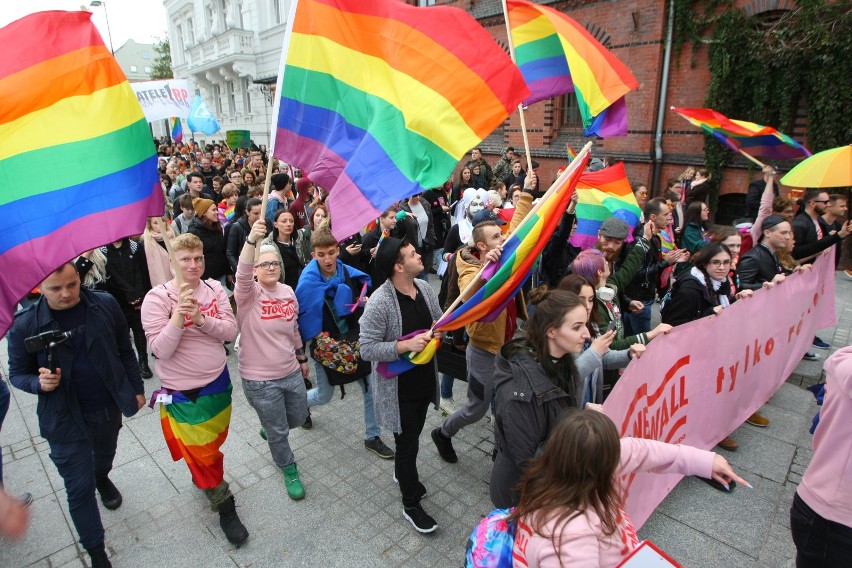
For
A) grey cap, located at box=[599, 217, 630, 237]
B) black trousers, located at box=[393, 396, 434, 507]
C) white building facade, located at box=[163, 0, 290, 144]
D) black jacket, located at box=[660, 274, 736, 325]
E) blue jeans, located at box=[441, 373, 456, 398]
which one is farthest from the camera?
white building facade, located at box=[163, 0, 290, 144]

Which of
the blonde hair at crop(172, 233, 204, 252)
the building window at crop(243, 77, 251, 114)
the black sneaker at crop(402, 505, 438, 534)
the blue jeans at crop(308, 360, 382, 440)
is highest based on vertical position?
the building window at crop(243, 77, 251, 114)

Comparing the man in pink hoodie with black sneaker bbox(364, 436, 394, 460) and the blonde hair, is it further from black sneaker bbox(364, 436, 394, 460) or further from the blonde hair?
black sneaker bbox(364, 436, 394, 460)

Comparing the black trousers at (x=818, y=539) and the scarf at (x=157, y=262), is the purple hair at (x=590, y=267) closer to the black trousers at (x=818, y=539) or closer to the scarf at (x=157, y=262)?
the black trousers at (x=818, y=539)

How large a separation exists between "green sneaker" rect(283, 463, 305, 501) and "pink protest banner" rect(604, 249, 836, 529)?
2.12 metres

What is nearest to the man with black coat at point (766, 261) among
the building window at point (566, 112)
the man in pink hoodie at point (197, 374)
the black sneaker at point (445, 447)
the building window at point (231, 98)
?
the black sneaker at point (445, 447)

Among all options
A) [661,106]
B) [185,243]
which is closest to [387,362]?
[185,243]

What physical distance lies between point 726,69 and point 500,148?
21.8 feet

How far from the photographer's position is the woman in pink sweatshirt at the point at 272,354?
136 inches

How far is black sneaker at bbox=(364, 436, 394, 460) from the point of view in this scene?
13.4 feet

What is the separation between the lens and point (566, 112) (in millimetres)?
13555

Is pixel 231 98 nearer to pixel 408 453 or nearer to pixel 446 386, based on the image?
pixel 446 386

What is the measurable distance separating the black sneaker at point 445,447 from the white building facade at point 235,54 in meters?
21.2

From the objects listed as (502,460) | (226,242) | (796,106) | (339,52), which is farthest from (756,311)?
(796,106)

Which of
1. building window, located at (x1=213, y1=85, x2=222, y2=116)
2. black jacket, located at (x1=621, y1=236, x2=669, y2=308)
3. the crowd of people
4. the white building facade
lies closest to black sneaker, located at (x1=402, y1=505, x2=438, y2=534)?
the crowd of people
